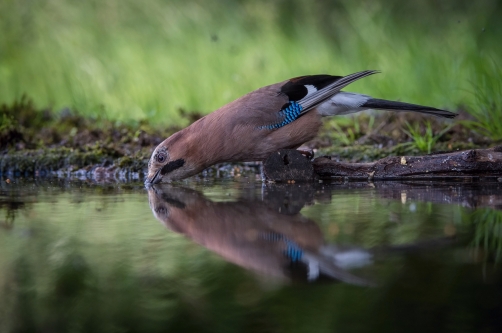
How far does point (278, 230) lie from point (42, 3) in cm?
1084

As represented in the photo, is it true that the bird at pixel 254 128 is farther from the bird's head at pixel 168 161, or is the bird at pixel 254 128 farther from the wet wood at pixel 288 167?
the wet wood at pixel 288 167

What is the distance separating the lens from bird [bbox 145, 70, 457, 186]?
582 cm

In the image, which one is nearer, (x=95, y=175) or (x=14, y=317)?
(x=14, y=317)

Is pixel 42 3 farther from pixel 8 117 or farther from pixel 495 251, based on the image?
pixel 495 251

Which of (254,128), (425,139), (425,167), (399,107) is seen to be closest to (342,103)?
(399,107)

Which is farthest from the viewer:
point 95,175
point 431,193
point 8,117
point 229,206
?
point 8,117

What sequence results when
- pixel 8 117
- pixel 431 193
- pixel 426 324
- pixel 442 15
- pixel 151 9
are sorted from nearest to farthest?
1. pixel 426 324
2. pixel 431 193
3. pixel 8 117
4. pixel 442 15
5. pixel 151 9

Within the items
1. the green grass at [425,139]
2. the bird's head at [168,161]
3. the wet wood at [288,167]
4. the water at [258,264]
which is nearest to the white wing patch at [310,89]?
the wet wood at [288,167]

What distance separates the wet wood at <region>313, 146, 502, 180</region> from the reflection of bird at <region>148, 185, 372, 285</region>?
51.8 inches

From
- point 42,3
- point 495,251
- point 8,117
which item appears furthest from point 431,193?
point 42,3

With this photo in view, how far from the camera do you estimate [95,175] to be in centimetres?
711

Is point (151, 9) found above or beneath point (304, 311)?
above

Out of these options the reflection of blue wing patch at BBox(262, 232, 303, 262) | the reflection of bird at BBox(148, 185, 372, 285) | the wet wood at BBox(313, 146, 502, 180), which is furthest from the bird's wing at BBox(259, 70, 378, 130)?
the reflection of blue wing patch at BBox(262, 232, 303, 262)

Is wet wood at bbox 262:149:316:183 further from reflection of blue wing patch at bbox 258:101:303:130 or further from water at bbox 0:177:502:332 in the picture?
water at bbox 0:177:502:332
